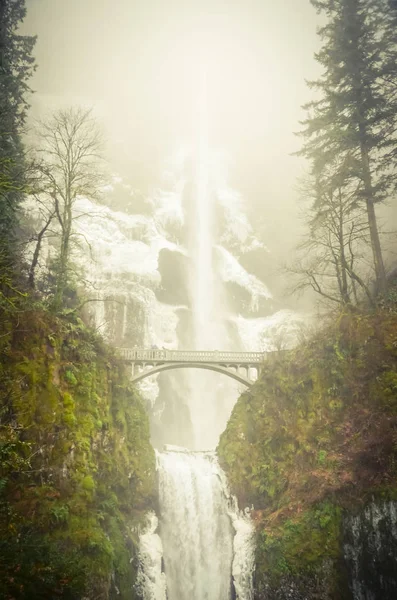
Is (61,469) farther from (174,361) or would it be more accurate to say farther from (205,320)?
(205,320)

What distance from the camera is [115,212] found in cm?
5066

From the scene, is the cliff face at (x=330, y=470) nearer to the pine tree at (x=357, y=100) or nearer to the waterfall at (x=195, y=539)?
the waterfall at (x=195, y=539)

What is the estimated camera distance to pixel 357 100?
16266 millimetres

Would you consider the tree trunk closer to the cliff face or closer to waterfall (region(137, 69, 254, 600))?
the cliff face

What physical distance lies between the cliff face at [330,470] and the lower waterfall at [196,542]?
1.42 m

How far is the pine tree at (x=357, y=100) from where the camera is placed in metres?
15.4

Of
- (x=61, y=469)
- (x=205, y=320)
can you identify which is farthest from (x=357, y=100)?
(x=205, y=320)

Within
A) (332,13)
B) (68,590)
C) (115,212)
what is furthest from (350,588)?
(115,212)

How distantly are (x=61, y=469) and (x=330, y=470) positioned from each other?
30.5 feet

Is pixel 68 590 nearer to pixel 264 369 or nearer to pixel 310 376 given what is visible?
pixel 310 376

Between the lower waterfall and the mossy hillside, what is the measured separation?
2.04 m

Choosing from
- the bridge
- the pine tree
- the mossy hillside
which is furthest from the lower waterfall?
the pine tree

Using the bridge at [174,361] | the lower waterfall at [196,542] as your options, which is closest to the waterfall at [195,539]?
the lower waterfall at [196,542]

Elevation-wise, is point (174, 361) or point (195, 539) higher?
point (174, 361)
